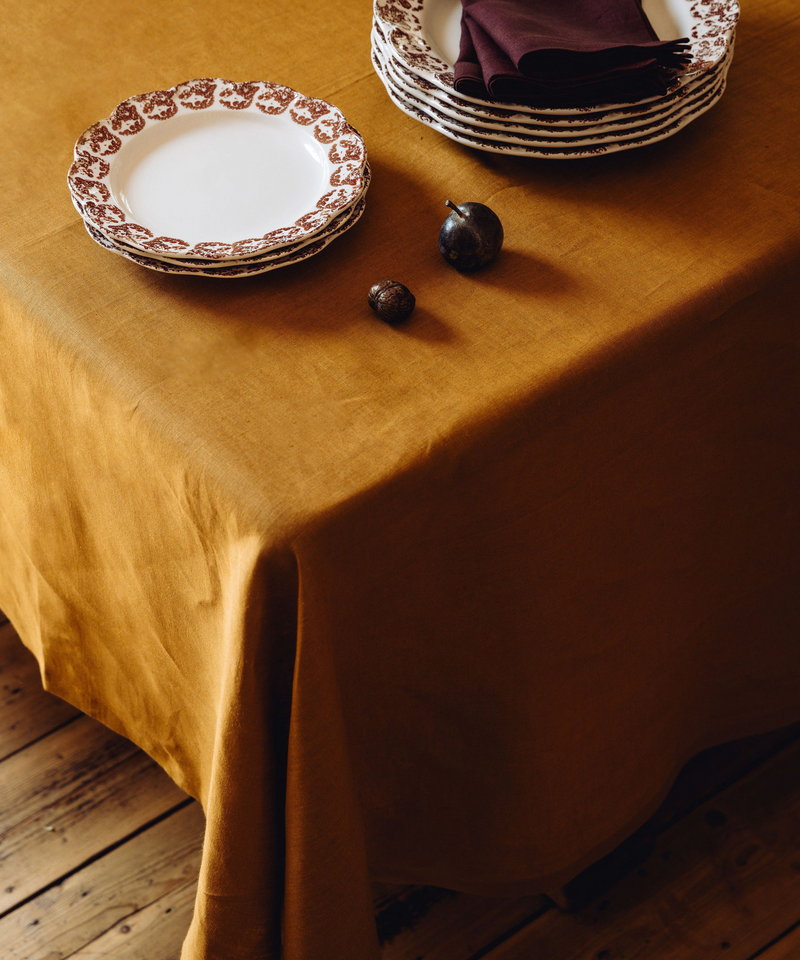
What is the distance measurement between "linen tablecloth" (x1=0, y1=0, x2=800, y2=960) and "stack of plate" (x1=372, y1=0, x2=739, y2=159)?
0.03 metres

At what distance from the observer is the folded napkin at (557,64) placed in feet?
2.48

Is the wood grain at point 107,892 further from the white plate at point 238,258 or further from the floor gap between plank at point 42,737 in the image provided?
the white plate at point 238,258

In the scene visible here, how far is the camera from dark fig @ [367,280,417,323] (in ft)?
2.24

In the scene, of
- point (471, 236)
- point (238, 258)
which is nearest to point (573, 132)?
point (471, 236)

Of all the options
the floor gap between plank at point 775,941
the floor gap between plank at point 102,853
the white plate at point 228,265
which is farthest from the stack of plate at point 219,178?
the floor gap between plank at point 775,941

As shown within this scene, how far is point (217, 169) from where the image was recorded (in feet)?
2.69

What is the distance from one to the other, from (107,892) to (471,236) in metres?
0.86

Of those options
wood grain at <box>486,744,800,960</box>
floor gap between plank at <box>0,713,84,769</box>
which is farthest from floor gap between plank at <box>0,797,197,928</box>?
wood grain at <box>486,744,800,960</box>

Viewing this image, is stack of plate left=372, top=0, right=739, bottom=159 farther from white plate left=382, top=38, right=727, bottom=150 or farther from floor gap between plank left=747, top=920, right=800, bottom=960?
floor gap between plank left=747, top=920, right=800, bottom=960

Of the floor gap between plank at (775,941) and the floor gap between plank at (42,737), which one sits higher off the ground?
the floor gap between plank at (42,737)

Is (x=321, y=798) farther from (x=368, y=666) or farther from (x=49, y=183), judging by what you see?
(x=49, y=183)

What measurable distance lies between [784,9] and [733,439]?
0.51m

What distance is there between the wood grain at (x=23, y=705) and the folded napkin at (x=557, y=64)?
948 millimetres

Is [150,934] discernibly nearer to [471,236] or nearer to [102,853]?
[102,853]
